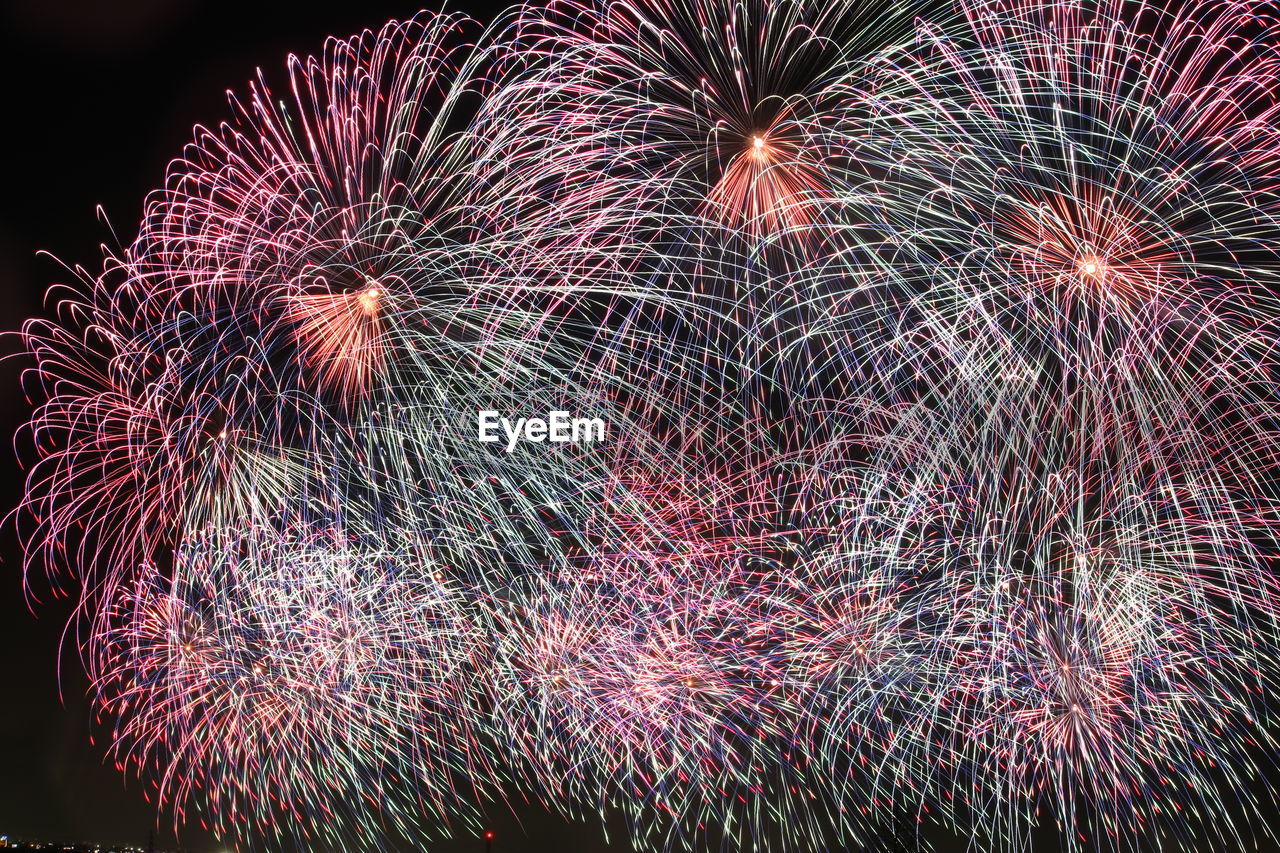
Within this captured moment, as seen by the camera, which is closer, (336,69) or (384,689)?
(336,69)

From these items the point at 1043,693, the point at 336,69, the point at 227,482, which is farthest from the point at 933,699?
the point at 336,69

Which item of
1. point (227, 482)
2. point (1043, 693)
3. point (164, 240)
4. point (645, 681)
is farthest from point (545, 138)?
point (1043, 693)

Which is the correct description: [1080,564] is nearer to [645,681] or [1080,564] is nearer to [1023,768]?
[1023,768]

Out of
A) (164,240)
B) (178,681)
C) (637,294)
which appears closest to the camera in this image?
(637,294)

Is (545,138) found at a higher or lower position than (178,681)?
higher

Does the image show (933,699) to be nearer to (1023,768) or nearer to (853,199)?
(1023,768)

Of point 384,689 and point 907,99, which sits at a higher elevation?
point 907,99

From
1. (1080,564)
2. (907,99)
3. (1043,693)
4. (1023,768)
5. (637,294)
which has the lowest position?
(1023,768)

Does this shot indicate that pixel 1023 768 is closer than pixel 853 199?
No

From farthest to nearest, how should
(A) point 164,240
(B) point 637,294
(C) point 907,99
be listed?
1. (A) point 164,240
2. (B) point 637,294
3. (C) point 907,99
